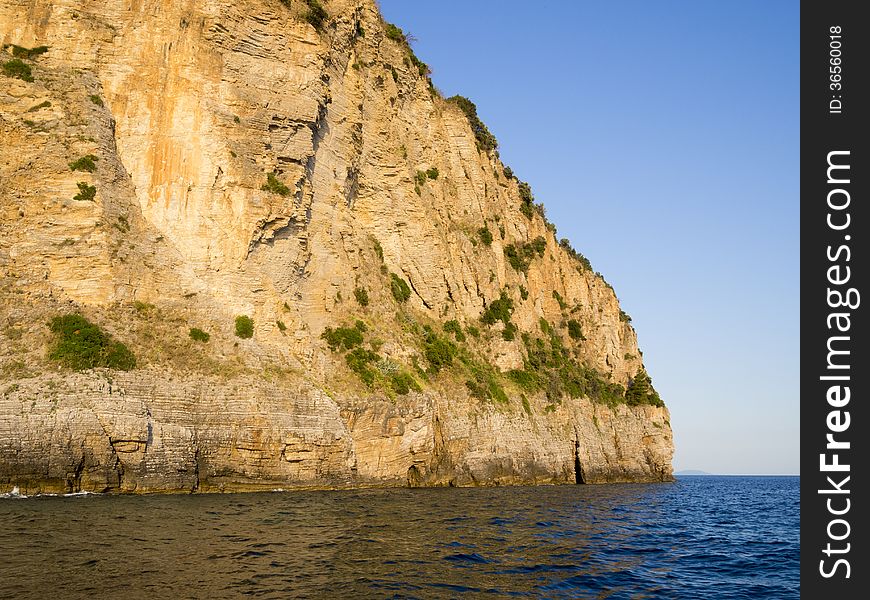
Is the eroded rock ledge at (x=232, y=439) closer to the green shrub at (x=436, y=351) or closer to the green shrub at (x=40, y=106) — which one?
the green shrub at (x=436, y=351)

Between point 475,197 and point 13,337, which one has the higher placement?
point 475,197

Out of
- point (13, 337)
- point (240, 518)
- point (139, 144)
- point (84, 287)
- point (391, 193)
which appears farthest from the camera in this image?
point (391, 193)

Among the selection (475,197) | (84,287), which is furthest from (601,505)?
(475,197)

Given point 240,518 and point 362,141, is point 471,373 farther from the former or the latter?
point 240,518

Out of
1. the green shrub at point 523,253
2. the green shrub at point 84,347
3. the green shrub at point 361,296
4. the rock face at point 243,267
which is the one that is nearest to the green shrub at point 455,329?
the rock face at point 243,267

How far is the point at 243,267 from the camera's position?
119ft

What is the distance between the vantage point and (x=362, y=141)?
4941 cm

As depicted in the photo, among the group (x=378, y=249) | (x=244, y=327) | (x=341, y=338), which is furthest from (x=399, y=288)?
(x=244, y=327)

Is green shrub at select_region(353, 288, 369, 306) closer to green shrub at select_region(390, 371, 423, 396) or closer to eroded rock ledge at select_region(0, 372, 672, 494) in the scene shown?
green shrub at select_region(390, 371, 423, 396)

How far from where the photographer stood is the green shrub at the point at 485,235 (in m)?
58.3

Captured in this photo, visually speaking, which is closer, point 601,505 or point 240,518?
Result: point 240,518

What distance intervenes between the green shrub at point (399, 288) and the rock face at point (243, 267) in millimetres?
485

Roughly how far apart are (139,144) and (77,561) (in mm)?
28114
